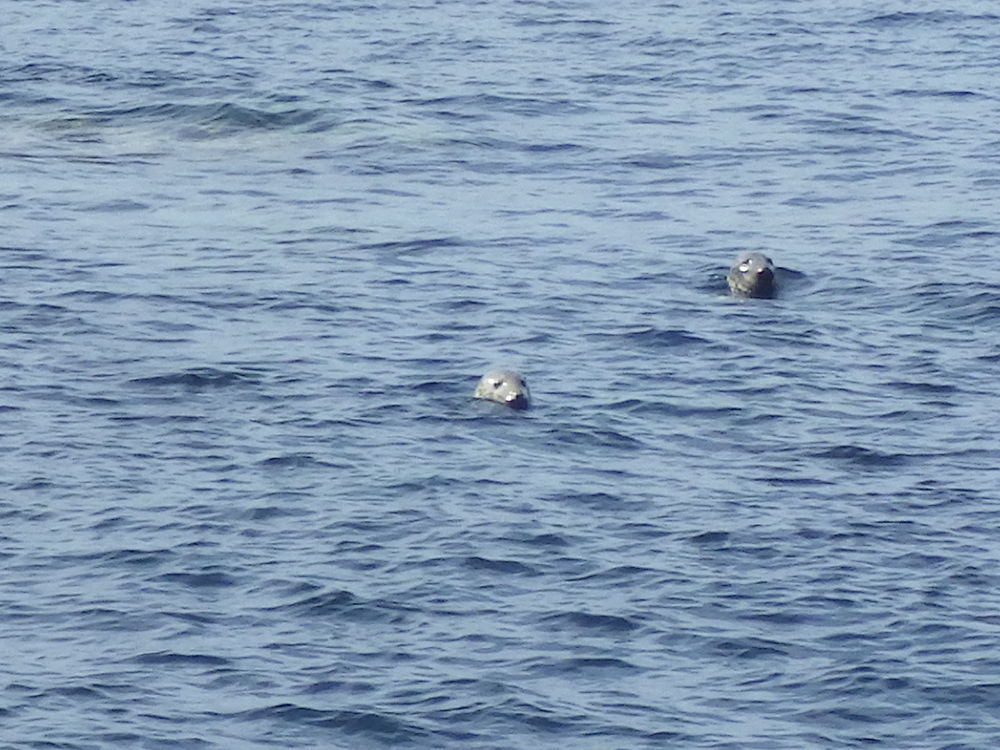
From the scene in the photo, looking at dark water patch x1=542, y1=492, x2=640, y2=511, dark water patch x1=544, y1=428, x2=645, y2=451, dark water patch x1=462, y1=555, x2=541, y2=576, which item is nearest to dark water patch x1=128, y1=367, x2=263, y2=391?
dark water patch x1=544, y1=428, x2=645, y2=451

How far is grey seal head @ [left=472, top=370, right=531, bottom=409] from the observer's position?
3362cm

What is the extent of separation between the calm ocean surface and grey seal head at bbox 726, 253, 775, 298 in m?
0.43

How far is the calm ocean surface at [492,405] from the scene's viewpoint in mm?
25906

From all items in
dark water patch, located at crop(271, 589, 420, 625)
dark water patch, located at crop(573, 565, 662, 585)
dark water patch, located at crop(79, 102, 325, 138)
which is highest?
dark water patch, located at crop(79, 102, 325, 138)

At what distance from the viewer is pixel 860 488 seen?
31.2 metres

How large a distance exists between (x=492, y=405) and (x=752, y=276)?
269 inches

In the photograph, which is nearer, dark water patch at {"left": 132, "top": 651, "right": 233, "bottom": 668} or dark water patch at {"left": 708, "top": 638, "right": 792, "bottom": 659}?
dark water patch at {"left": 132, "top": 651, "right": 233, "bottom": 668}

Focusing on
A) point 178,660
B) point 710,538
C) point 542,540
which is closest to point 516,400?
point 542,540

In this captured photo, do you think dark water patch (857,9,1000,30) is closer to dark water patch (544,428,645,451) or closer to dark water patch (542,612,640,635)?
dark water patch (544,428,645,451)

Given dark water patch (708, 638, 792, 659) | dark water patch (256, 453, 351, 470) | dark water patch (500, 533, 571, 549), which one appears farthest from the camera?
dark water patch (256, 453, 351, 470)

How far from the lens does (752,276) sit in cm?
3894

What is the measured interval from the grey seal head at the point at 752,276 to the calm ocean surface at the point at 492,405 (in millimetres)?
426

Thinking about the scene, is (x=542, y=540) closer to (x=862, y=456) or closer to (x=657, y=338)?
(x=862, y=456)

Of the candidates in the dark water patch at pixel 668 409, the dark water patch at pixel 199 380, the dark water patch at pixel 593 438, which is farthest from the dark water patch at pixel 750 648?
the dark water patch at pixel 199 380
